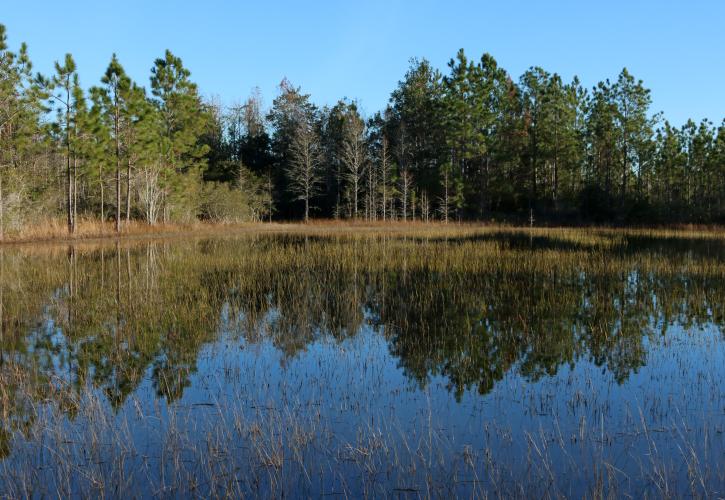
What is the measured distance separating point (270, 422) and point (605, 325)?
6.82 m

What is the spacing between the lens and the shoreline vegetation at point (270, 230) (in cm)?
2811

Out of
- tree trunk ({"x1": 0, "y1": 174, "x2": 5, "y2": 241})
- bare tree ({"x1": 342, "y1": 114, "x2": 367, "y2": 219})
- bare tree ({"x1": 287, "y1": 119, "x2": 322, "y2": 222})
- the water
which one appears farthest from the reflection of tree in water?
bare tree ({"x1": 342, "y1": 114, "x2": 367, "y2": 219})

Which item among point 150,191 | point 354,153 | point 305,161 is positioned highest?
point 354,153

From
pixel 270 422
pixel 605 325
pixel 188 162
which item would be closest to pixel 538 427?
pixel 270 422

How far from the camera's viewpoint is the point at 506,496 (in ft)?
14.2

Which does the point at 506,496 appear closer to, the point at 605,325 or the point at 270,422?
the point at 270,422

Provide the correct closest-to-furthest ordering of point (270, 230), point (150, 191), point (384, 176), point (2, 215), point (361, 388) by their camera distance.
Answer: point (361, 388)
point (2, 215)
point (150, 191)
point (270, 230)
point (384, 176)

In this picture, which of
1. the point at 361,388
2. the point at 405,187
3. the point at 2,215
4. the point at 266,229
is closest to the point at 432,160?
the point at 405,187

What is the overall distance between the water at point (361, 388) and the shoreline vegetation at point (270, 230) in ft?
48.5

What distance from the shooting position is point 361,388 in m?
6.98

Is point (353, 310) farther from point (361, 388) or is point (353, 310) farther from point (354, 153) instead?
point (354, 153)

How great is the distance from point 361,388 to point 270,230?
116 feet

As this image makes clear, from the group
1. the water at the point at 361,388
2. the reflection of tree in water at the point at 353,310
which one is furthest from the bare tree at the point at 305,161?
the water at the point at 361,388

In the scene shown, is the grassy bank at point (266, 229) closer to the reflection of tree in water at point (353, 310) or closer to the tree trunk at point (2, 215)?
the tree trunk at point (2, 215)
